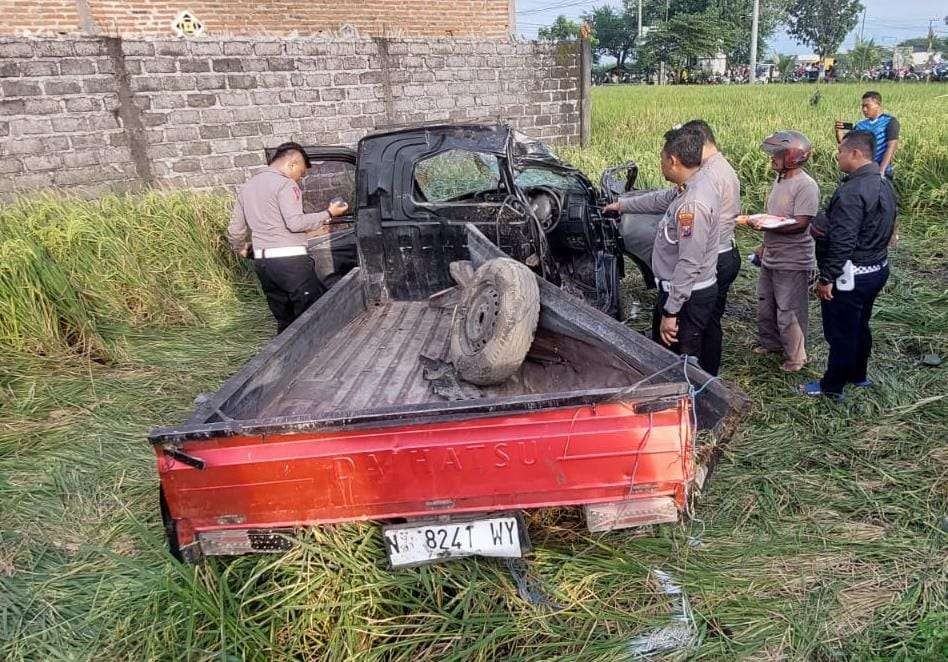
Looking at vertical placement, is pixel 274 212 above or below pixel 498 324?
above

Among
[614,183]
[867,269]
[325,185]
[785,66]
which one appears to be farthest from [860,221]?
[785,66]

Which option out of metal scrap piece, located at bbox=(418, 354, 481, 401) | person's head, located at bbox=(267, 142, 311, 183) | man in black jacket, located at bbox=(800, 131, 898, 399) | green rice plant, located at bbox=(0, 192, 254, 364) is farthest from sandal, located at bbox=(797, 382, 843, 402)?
green rice plant, located at bbox=(0, 192, 254, 364)

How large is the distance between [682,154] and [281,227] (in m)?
2.65

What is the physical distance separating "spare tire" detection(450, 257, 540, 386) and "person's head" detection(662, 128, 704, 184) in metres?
1.00

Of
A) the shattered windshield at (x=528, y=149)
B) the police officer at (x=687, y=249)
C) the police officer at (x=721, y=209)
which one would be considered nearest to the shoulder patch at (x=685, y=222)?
the police officer at (x=687, y=249)

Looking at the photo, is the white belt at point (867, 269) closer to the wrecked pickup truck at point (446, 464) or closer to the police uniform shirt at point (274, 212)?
the wrecked pickup truck at point (446, 464)

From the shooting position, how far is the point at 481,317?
3.22 m

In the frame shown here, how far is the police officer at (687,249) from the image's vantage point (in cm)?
324

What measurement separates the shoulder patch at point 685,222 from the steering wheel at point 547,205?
5.79 ft

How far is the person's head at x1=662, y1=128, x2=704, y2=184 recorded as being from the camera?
3.28 meters

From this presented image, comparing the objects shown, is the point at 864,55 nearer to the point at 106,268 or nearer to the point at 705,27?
the point at 705,27

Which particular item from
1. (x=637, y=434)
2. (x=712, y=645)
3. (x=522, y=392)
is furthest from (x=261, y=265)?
(x=712, y=645)

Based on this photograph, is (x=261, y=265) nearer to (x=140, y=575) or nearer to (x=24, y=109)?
(x=140, y=575)

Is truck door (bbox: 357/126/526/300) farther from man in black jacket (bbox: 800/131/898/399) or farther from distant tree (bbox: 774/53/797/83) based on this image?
distant tree (bbox: 774/53/797/83)
